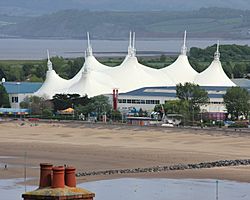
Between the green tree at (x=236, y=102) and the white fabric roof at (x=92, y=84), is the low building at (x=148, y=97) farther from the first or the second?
the green tree at (x=236, y=102)

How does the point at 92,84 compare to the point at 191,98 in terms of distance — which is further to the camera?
the point at 92,84

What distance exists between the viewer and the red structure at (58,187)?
11914 mm

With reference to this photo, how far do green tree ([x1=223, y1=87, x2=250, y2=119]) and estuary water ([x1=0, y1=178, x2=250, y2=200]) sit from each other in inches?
1073

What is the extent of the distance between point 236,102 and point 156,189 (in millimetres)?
30556

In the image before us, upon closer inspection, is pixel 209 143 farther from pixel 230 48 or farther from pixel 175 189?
pixel 230 48

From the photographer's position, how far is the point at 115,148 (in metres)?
45.9

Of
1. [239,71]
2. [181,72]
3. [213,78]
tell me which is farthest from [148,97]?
[239,71]

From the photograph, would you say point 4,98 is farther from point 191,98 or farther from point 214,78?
point 214,78

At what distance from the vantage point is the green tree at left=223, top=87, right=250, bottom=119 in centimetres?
6184

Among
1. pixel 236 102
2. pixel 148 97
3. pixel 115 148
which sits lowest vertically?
pixel 115 148

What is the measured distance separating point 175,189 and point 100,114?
107 feet

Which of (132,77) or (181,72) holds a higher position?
(181,72)

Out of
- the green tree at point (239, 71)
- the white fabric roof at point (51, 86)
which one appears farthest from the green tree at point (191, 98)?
the green tree at point (239, 71)

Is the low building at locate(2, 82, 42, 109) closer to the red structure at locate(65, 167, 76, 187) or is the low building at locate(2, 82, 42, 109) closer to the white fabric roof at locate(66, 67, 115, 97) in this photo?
the white fabric roof at locate(66, 67, 115, 97)
